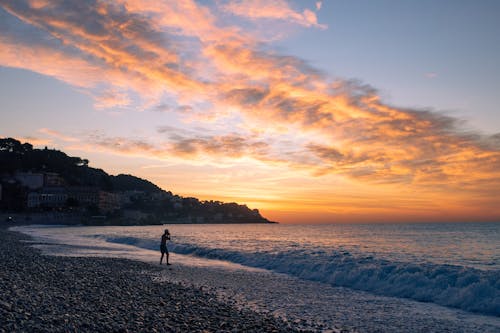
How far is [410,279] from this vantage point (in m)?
21.5

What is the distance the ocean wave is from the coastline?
32.4 feet

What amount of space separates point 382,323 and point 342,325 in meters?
1.71

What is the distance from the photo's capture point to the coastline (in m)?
10.7

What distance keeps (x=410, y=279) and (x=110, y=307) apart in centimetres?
1621

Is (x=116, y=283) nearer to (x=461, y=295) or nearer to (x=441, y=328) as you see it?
(x=441, y=328)

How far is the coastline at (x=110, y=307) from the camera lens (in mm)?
10656

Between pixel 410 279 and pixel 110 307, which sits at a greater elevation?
pixel 110 307

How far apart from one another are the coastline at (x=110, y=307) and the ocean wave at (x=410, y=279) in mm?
9878

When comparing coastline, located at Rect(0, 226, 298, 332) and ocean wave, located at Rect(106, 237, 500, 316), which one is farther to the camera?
ocean wave, located at Rect(106, 237, 500, 316)

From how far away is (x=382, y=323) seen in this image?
45.1 ft

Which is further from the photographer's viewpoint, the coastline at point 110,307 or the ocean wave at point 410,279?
the ocean wave at point 410,279

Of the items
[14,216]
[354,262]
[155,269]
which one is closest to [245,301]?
[155,269]

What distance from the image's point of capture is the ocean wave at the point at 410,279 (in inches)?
705

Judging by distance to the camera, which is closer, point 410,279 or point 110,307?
point 110,307
